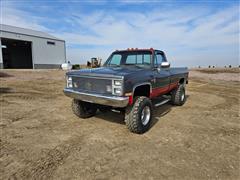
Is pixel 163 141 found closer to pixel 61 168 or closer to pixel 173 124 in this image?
pixel 173 124

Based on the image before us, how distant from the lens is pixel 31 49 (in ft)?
95.2

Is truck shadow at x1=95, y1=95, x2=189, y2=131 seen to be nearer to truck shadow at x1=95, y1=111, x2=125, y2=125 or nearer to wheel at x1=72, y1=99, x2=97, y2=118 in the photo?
truck shadow at x1=95, y1=111, x2=125, y2=125

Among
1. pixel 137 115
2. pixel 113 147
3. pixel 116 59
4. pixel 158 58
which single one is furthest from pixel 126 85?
pixel 158 58

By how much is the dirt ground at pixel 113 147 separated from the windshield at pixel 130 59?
1.64 meters

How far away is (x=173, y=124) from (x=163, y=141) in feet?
3.87

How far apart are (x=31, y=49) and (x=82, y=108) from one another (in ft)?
91.9

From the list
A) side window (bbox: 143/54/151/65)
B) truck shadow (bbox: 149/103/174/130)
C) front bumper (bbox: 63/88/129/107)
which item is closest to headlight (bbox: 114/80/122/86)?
front bumper (bbox: 63/88/129/107)

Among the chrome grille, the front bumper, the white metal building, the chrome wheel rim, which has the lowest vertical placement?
the chrome wheel rim

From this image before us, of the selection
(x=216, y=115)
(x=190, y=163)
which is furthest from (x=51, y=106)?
(x=216, y=115)

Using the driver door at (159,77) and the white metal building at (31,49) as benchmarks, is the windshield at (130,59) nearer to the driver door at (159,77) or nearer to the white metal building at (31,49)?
the driver door at (159,77)

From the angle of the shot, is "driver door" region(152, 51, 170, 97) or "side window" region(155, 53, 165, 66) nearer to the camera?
"driver door" region(152, 51, 170, 97)

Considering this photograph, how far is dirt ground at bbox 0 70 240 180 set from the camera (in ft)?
9.10

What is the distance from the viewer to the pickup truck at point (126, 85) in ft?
12.6

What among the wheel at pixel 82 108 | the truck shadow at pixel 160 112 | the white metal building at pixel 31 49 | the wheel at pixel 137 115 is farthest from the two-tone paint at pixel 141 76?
the white metal building at pixel 31 49
